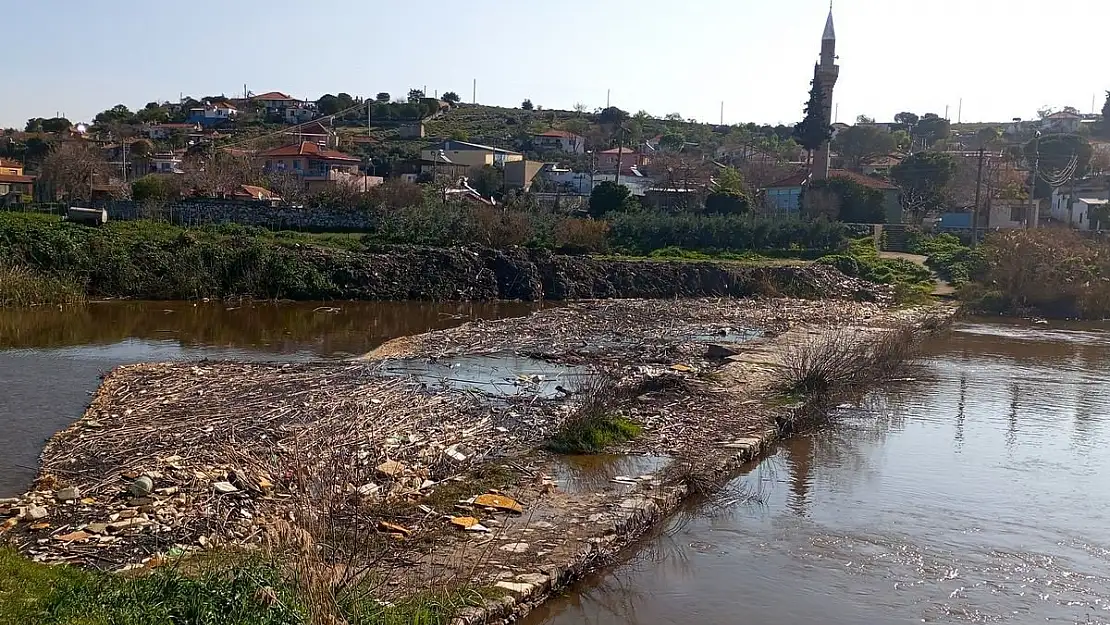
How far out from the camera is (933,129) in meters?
116

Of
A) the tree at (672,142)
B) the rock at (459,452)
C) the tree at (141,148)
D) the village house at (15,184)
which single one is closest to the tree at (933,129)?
the tree at (672,142)

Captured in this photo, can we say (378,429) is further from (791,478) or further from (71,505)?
(791,478)

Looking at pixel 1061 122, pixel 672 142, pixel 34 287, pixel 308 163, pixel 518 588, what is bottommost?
pixel 518 588

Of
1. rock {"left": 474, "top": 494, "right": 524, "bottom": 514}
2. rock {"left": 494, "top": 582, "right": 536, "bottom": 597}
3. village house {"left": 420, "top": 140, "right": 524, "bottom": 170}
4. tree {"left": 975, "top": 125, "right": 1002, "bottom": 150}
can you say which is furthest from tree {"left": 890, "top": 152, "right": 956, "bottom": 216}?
rock {"left": 494, "top": 582, "right": 536, "bottom": 597}

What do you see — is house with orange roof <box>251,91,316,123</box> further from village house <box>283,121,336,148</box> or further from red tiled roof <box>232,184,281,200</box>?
red tiled roof <box>232,184,281,200</box>

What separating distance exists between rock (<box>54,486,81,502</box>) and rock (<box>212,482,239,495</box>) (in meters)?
1.30

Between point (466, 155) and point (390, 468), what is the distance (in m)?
62.4

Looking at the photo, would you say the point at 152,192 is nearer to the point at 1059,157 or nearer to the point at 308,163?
the point at 308,163

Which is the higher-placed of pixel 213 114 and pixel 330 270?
pixel 213 114

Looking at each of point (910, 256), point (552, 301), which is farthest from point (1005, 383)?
point (910, 256)

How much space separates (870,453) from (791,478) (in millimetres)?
2067

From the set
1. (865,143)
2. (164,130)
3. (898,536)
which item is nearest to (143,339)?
(898,536)

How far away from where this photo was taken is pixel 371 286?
108ft

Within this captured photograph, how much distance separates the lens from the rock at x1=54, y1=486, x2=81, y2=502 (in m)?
9.57
